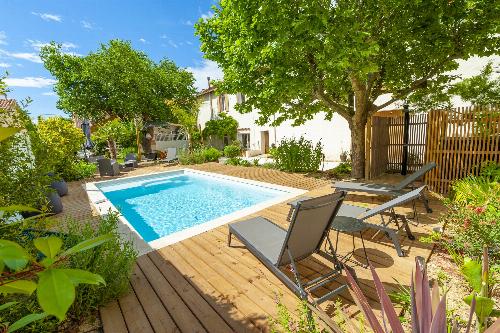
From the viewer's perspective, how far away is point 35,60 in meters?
22.0

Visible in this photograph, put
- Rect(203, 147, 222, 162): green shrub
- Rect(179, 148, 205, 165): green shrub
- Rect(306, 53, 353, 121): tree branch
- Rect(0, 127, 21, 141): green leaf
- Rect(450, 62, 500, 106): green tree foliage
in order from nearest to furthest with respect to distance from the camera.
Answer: Rect(0, 127, 21, 141): green leaf, Rect(306, 53, 353, 121): tree branch, Rect(450, 62, 500, 106): green tree foliage, Rect(179, 148, 205, 165): green shrub, Rect(203, 147, 222, 162): green shrub

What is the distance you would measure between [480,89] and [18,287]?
1418 cm

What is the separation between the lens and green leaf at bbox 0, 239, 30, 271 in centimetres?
57

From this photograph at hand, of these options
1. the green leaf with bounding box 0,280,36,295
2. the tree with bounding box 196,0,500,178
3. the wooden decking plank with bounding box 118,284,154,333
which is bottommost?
the wooden decking plank with bounding box 118,284,154,333

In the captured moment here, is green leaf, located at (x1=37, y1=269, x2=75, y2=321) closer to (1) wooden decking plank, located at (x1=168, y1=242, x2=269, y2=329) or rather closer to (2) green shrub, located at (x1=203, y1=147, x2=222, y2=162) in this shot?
(1) wooden decking plank, located at (x1=168, y1=242, x2=269, y2=329)

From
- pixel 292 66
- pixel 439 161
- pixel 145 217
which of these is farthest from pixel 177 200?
pixel 439 161

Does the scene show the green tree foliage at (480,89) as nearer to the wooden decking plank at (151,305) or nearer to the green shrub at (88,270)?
the wooden decking plank at (151,305)

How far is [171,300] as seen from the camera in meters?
3.27

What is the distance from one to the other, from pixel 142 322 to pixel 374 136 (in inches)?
368

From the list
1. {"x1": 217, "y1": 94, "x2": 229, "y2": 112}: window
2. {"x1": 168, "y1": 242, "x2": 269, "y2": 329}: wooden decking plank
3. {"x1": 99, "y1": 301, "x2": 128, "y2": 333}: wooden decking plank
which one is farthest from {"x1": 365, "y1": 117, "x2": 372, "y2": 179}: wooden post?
{"x1": 217, "y1": 94, "x2": 229, "y2": 112}: window

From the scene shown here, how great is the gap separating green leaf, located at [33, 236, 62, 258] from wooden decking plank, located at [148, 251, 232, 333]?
263 cm

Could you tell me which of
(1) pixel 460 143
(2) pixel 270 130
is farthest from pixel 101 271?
(2) pixel 270 130

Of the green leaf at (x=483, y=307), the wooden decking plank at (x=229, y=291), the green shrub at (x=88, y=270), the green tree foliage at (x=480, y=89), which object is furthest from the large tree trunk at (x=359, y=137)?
the green shrub at (x=88, y=270)

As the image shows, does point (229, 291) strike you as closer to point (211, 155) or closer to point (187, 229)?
point (187, 229)
